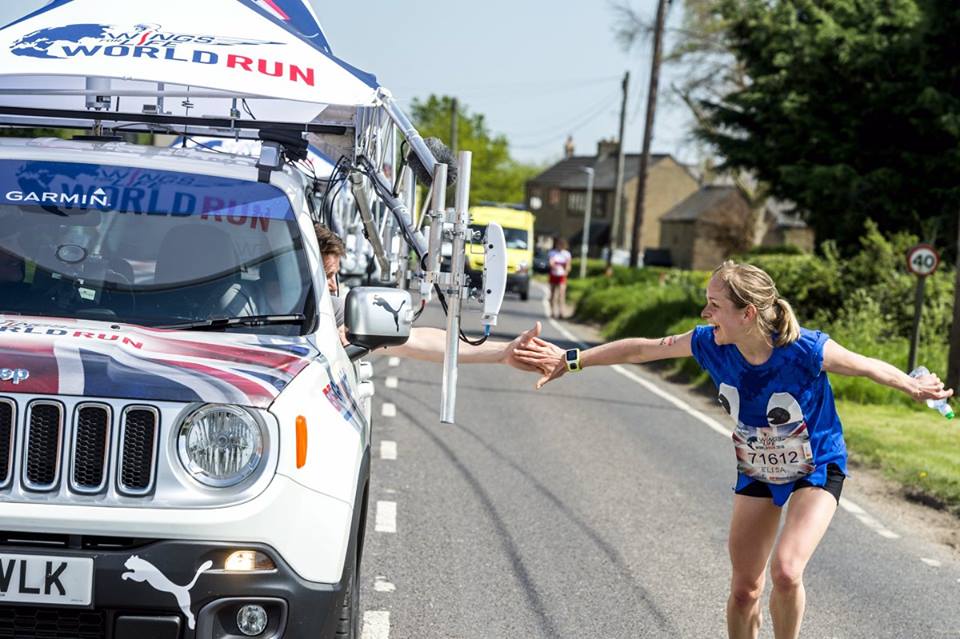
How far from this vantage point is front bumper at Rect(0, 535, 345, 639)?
3918 millimetres

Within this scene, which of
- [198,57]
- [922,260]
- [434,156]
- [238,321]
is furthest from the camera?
[922,260]

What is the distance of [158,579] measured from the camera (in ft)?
12.9

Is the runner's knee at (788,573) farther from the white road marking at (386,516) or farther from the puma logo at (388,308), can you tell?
the white road marking at (386,516)

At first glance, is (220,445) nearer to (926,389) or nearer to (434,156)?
(926,389)

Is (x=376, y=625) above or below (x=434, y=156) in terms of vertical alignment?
below

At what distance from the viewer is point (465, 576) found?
6934 mm

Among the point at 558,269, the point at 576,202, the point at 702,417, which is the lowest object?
the point at 702,417

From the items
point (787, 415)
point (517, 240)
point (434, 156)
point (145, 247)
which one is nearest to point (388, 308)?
point (145, 247)

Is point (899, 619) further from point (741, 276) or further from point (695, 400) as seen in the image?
point (695, 400)

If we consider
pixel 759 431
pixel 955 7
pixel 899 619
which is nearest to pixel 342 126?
pixel 759 431

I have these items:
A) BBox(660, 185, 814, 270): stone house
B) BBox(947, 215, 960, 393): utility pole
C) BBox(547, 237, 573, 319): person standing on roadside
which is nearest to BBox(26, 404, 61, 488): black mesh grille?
BBox(947, 215, 960, 393): utility pole

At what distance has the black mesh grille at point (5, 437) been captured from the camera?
13.1 ft

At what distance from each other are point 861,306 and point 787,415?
51.8 ft

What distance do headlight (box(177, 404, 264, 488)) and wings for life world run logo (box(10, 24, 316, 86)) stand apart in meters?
2.52
